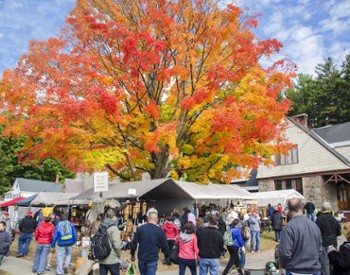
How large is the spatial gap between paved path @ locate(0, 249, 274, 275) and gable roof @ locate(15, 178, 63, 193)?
2933 centimetres

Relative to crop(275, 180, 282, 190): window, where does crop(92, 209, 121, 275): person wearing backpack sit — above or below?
below

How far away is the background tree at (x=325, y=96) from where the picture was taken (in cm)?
5228

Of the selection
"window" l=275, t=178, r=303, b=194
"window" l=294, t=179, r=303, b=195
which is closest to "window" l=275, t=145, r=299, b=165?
"window" l=275, t=178, r=303, b=194

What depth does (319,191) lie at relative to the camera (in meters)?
30.0

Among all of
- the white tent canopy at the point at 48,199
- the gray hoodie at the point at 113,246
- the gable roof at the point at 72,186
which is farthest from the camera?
the gable roof at the point at 72,186

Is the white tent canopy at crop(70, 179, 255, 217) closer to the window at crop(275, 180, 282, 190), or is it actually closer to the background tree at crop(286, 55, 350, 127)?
the window at crop(275, 180, 282, 190)

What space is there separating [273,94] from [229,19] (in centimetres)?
374

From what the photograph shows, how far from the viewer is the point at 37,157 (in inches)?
619

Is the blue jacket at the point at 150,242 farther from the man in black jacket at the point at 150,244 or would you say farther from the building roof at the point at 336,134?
the building roof at the point at 336,134

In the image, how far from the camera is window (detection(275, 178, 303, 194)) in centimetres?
3189

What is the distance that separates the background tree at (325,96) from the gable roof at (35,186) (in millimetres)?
34663

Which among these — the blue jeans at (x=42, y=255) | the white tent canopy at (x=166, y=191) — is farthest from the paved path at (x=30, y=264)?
the white tent canopy at (x=166, y=191)

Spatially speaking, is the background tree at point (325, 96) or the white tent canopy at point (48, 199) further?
the background tree at point (325, 96)

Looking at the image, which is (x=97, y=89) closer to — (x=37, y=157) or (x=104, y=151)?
(x=104, y=151)
